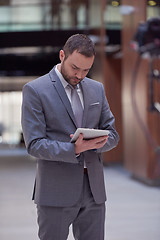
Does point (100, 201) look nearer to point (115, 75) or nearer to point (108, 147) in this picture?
point (108, 147)

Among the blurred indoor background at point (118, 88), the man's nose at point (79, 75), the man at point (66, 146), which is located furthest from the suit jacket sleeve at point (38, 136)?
the blurred indoor background at point (118, 88)

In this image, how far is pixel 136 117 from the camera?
376 inches

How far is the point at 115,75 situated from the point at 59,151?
10835 mm

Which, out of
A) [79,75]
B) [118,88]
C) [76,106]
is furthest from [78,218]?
[118,88]

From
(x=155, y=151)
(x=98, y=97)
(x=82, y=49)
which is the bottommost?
(x=155, y=151)

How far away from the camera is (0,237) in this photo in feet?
16.6

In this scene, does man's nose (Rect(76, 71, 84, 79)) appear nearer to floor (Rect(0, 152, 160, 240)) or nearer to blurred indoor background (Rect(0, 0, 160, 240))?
floor (Rect(0, 152, 160, 240))

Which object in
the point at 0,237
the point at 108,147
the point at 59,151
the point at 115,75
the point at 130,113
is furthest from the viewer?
the point at 115,75

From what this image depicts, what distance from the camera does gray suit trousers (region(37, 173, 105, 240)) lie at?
7.79 ft

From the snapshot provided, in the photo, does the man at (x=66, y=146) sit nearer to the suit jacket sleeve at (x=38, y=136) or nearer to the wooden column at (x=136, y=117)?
the suit jacket sleeve at (x=38, y=136)

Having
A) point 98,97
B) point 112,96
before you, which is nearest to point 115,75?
point 112,96

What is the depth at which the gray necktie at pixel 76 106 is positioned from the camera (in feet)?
7.93

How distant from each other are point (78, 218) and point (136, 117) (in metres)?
7.21

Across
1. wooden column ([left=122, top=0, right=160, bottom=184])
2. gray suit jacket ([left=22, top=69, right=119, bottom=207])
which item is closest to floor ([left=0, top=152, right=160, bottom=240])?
wooden column ([left=122, top=0, right=160, bottom=184])
